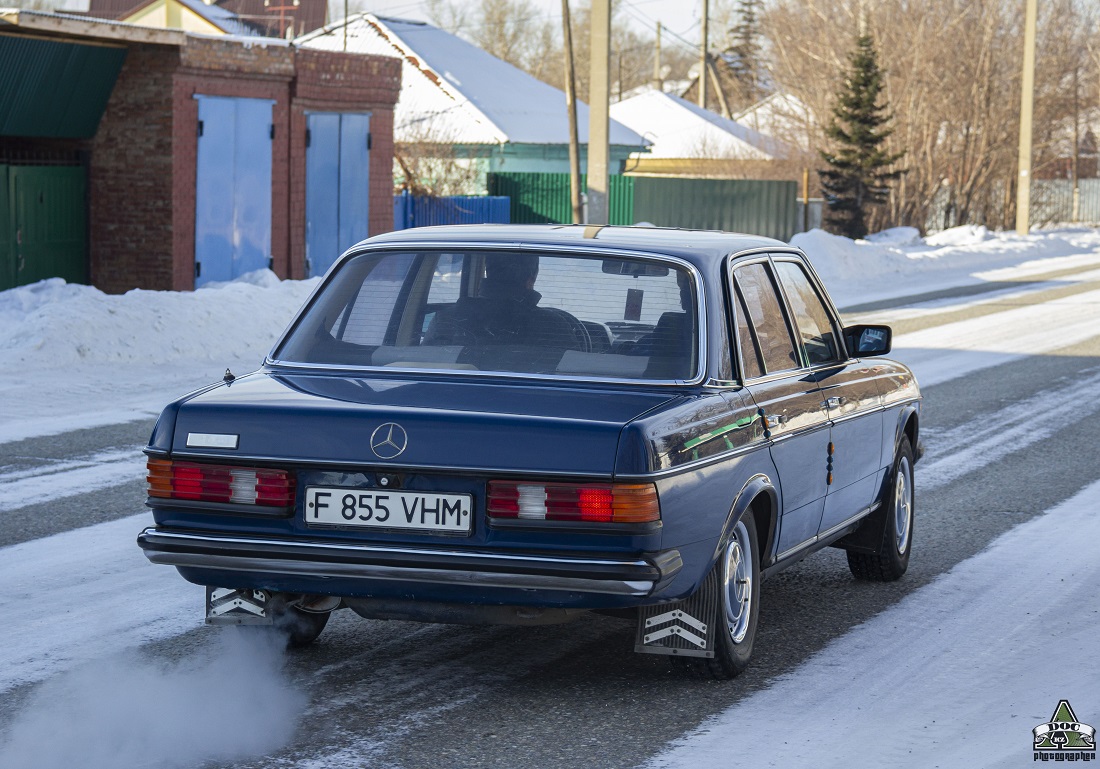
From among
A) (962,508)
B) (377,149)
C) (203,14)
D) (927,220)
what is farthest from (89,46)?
(203,14)

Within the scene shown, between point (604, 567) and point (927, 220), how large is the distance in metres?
48.3

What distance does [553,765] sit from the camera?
4367mm

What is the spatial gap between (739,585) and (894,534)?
1884 mm

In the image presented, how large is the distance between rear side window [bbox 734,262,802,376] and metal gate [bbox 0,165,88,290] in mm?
15263

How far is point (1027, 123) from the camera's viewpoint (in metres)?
43.9

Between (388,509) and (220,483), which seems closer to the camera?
(388,509)

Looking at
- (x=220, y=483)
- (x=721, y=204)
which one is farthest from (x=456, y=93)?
(x=220, y=483)

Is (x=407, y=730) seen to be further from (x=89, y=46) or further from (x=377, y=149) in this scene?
(x=377, y=149)

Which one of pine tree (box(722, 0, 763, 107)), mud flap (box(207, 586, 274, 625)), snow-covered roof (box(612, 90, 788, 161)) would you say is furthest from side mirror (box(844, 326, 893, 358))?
pine tree (box(722, 0, 763, 107))

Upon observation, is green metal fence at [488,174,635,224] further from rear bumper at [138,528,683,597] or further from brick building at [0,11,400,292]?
rear bumper at [138,528,683,597]

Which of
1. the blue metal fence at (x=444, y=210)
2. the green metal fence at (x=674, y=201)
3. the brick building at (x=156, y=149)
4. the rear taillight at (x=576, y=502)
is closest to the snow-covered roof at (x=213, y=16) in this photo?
the green metal fence at (x=674, y=201)

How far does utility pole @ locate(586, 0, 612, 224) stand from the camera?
78.1 feet

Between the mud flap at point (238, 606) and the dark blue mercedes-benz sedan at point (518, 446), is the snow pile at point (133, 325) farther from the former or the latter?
the mud flap at point (238, 606)

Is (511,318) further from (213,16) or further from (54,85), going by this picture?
(213,16)
